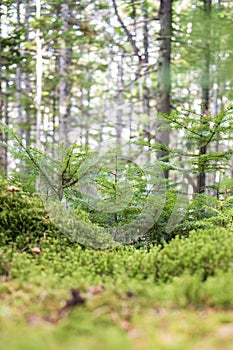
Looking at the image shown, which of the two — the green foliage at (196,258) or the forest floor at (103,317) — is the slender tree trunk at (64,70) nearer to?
the green foliage at (196,258)

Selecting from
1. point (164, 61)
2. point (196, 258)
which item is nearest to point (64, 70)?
point (164, 61)

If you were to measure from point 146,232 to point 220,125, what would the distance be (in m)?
1.43

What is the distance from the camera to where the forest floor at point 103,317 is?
1215mm

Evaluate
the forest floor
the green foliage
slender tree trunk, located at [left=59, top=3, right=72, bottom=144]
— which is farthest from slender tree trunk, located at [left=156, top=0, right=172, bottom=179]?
the forest floor

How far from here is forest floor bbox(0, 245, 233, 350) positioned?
121cm

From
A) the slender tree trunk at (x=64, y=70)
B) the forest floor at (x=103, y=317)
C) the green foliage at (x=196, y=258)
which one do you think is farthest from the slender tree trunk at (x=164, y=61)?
the forest floor at (x=103, y=317)

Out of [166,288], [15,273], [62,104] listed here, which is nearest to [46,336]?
[166,288]

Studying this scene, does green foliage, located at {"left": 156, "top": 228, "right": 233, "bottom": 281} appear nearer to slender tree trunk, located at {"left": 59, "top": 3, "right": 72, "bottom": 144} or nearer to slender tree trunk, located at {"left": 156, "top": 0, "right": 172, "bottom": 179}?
slender tree trunk, located at {"left": 156, "top": 0, "right": 172, "bottom": 179}

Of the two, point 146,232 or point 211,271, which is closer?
point 211,271

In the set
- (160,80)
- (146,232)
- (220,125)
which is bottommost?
(146,232)

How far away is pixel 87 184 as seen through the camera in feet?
12.8

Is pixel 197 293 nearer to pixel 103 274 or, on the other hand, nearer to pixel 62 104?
pixel 103 274

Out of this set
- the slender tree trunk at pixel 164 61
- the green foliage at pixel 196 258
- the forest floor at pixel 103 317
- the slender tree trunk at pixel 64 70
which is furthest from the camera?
the slender tree trunk at pixel 64 70

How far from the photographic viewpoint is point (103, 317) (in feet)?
4.84
